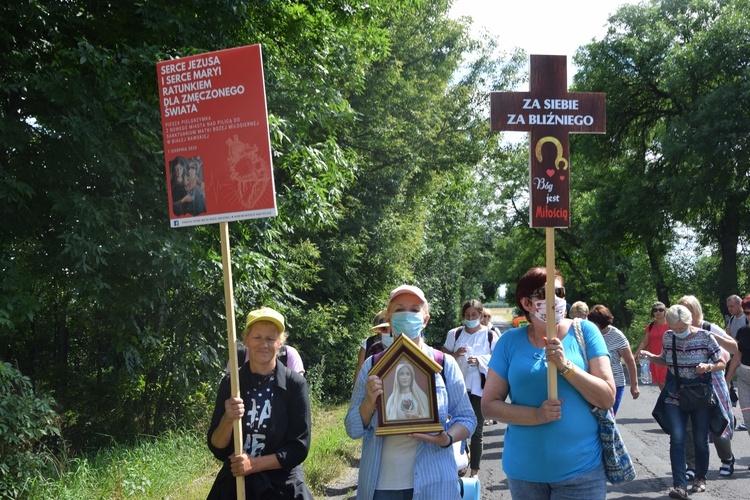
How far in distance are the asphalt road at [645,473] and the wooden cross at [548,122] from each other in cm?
464

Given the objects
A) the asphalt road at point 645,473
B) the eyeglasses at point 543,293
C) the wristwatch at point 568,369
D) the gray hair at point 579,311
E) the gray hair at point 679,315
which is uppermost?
the eyeglasses at point 543,293

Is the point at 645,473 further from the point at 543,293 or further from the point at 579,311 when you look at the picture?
the point at 543,293

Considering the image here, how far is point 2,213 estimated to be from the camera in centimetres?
872

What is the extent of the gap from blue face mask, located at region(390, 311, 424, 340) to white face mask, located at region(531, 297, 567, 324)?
2.18 feet

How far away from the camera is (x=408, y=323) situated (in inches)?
184

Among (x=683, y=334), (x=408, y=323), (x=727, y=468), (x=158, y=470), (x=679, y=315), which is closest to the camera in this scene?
(x=408, y=323)

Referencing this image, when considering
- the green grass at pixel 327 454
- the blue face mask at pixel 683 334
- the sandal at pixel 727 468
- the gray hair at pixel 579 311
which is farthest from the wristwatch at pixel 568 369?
the gray hair at pixel 579 311

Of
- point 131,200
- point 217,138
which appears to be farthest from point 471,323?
point 217,138

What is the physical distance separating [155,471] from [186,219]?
14.9 feet

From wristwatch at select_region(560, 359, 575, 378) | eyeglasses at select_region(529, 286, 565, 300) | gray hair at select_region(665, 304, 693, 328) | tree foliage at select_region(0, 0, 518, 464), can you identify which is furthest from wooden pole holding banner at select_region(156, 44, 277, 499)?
gray hair at select_region(665, 304, 693, 328)

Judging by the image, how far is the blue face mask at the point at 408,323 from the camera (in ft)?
15.4

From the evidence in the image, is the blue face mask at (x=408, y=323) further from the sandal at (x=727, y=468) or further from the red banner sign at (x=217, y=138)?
the sandal at (x=727, y=468)

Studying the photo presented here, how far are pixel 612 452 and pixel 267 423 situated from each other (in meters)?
1.86

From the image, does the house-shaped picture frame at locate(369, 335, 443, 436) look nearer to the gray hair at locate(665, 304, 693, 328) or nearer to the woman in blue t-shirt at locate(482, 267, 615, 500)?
the woman in blue t-shirt at locate(482, 267, 615, 500)
